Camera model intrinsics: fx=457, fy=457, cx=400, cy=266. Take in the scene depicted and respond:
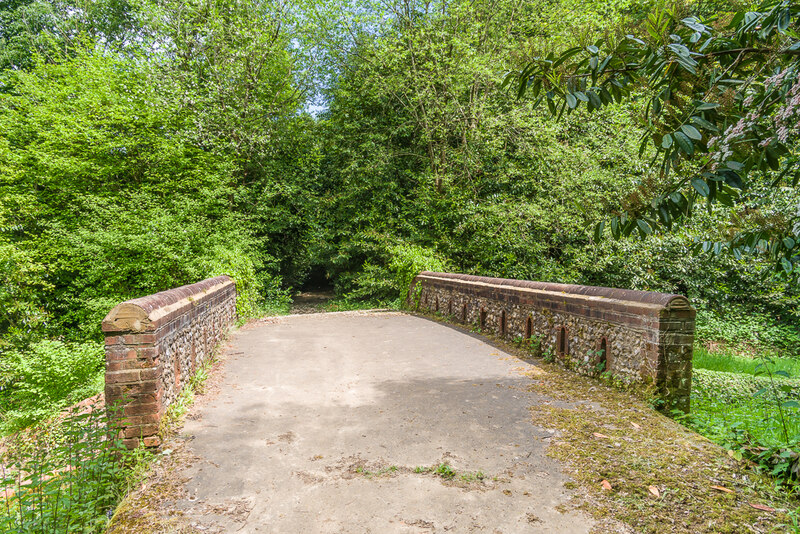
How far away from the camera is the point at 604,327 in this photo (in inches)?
203

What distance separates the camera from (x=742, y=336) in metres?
11.9

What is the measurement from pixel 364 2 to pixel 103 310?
12498 millimetres

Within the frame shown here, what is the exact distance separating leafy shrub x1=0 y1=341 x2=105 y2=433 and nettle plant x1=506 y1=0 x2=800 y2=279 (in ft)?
32.0

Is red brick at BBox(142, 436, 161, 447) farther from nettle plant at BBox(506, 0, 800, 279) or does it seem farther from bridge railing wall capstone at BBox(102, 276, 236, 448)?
nettle plant at BBox(506, 0, 800, 279)

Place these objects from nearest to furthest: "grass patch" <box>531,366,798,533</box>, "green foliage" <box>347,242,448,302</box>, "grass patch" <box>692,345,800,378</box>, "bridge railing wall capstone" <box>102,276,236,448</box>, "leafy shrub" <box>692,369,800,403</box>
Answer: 1. "grass patch" <box>531,366,798,533</box>
2. "bridge railing wall capstone" <box>102,276,236,448</box>
3. "leafy shrub" <box>692,369,800,403</box>
4. "grass patch" <box>692,345,800,378</box>
5. "green foliage" <box>347,242,448,302</box>

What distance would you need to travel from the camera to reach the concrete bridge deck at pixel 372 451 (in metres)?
2.67

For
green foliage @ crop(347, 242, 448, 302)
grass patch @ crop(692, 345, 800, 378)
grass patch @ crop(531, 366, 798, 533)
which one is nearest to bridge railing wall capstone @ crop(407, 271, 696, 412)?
grass patch @ crop(531, 366, 798, 533)

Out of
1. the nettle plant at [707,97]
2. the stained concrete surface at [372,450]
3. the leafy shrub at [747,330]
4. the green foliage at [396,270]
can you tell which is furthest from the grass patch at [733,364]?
the nettle plant at [707,97]

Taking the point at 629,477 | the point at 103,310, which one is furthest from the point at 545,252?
the point at 103,310

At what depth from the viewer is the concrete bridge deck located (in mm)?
2674

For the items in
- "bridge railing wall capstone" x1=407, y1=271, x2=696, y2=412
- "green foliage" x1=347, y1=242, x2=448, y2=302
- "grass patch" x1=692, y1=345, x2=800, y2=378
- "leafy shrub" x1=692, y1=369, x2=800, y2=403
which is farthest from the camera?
"green foliage" x1=347, y1=242, x2=448, y2=302

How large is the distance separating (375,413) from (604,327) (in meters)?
2.74

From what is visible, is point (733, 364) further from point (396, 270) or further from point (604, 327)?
point (396, 270)

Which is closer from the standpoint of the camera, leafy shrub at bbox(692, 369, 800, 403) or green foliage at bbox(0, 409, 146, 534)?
green foliage at bbox(0, 409, 146, 534)
